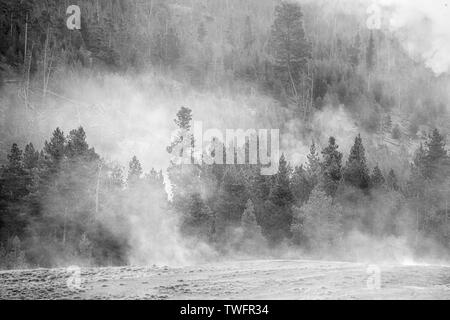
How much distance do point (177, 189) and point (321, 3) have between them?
9334 cm

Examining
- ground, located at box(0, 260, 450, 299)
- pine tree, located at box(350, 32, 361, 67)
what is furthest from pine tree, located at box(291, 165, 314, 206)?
pine tree, located at box(350, 32, 361, 67)

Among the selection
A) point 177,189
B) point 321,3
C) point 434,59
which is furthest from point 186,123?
point 321,3

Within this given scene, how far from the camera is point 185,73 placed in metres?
80.9

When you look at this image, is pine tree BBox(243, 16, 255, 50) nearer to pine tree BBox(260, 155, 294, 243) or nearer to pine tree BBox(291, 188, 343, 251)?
pine tree BBox(260, 155, 294, 243)

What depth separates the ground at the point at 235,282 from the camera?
17.8 meters

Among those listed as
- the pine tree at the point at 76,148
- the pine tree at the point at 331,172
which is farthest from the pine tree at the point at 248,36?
the pine tree at the point at 76,148

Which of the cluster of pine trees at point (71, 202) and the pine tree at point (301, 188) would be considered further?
the pine tree at point (301, 188)

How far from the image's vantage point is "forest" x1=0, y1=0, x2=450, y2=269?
1538 inches

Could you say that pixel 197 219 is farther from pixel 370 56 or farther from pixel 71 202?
pixel 370 56

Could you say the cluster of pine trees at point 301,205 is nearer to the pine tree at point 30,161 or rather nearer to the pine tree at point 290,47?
the pine tree at point 30,161

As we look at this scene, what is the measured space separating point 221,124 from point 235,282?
51.0 metres

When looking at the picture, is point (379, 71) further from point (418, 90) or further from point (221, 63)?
point (221, 63)

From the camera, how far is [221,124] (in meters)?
69.9

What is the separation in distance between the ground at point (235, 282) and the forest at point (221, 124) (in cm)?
1545
